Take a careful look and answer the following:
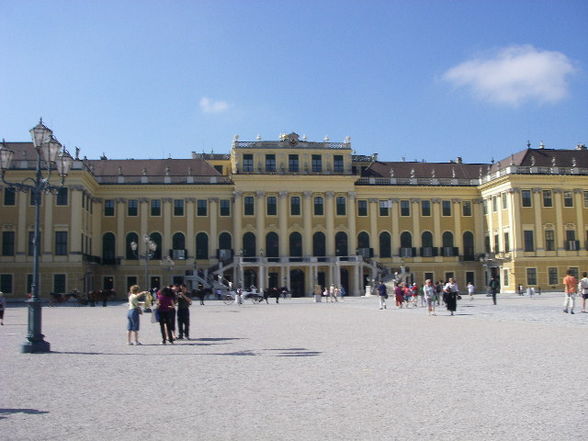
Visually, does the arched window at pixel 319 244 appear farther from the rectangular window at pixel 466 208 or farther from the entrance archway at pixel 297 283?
the rectangular window at pixel 466 208

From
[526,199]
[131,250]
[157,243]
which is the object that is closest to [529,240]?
[526,199]

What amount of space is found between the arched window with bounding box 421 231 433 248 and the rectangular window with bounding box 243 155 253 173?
18.7 m

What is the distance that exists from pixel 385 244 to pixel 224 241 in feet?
52.9

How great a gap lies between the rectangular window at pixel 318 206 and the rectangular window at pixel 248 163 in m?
7.13

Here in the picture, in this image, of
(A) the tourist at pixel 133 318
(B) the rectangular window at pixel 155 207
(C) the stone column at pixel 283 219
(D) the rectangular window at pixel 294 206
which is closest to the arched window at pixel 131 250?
(B) the rectangular window at pixel 155 207

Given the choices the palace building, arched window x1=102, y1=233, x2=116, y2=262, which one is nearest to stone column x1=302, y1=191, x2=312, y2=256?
the palace building

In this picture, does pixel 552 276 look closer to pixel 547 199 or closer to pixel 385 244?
pixel 547 199

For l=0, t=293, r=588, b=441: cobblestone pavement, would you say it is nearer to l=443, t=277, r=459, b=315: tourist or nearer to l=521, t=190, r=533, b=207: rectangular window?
l=443, t=277, r=459, b=315: tourist

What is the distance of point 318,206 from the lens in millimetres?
66625

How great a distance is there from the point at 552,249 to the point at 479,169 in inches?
523

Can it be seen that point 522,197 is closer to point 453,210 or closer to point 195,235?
point 453,210

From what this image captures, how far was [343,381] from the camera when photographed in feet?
33.9

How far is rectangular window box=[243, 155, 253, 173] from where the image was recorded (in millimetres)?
65625

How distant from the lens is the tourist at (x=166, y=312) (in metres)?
17.1
